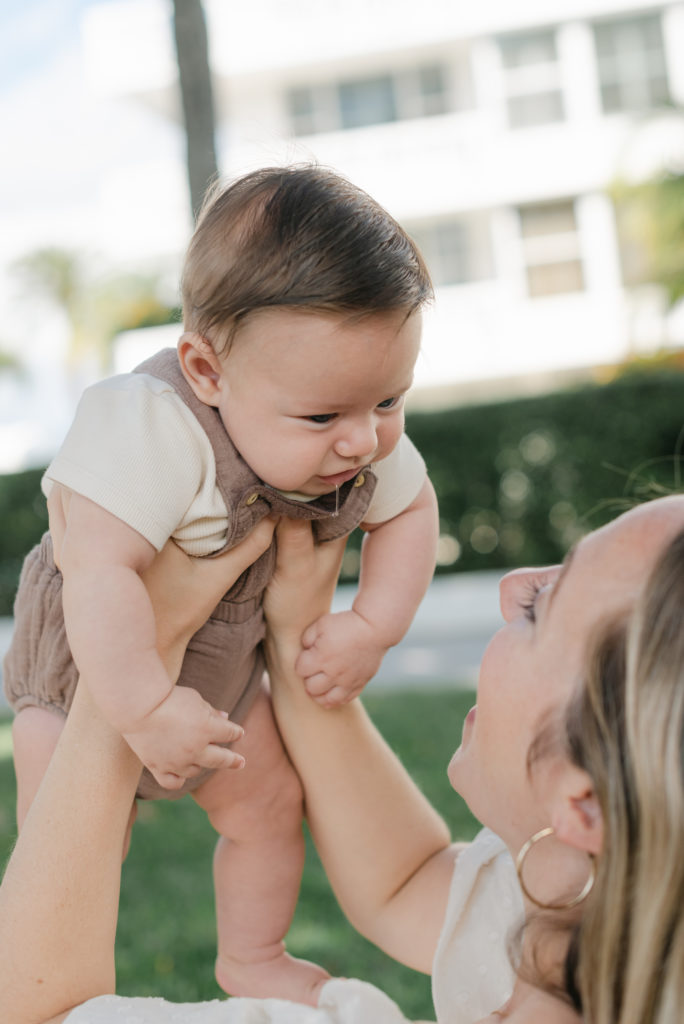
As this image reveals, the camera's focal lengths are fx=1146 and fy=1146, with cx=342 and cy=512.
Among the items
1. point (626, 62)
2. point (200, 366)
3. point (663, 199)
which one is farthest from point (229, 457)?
point (626, 62)

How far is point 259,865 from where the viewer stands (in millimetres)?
2252

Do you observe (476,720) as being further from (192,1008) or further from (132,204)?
(132,204)

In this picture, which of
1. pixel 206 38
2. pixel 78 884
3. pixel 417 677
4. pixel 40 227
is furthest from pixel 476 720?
pixel 40 227

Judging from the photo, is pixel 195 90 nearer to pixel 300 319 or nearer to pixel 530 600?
pixel 300 319

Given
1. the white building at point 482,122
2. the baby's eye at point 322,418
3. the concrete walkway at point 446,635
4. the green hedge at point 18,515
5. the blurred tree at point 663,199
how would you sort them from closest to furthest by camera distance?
the baby's eye at point 322,418 < the concrete walkway at point 446,635 < the blurred tree at point 663,199 < the green hedge at point 18,515 < the white building at point 482,122

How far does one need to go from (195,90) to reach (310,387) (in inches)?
343

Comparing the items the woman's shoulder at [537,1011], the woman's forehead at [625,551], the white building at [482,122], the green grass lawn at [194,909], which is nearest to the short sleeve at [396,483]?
the woman's forehead at [625,551]

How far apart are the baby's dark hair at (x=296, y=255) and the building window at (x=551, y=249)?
25799 mm

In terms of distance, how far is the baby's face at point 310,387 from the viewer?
5.66 ft

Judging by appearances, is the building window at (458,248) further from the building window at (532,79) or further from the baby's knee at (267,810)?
the baby's knee at (267,810)

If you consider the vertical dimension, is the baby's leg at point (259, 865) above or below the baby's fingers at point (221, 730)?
below

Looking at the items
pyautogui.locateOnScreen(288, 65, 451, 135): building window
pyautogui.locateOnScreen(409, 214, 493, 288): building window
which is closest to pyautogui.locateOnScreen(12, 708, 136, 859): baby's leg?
pyautogui.locateOnScreen(409, 214, 493, 288): building window

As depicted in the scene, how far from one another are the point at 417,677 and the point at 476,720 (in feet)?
23.8

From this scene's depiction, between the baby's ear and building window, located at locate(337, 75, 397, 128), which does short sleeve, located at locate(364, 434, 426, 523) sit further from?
building window, located at locate(337, 75, 397, 128)
